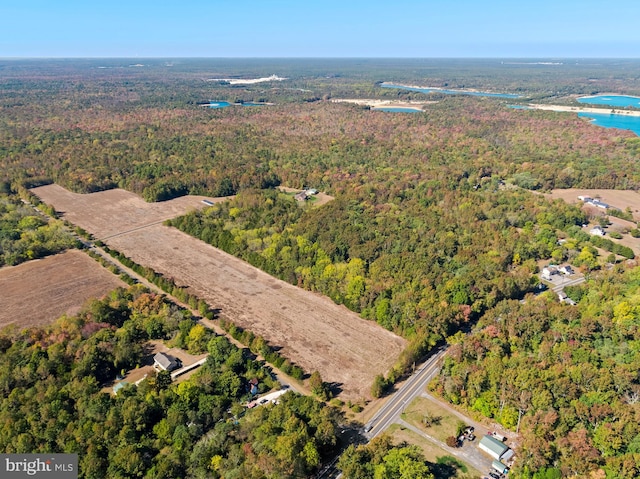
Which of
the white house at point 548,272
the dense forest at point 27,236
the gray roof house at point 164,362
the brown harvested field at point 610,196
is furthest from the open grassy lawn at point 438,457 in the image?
the brown harvested field at point 610,196

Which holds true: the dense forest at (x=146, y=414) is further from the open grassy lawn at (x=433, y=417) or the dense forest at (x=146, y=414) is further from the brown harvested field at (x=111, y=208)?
the brown harvested field at (x=111, y=208)

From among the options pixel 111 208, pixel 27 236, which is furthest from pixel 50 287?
pixel 111 208

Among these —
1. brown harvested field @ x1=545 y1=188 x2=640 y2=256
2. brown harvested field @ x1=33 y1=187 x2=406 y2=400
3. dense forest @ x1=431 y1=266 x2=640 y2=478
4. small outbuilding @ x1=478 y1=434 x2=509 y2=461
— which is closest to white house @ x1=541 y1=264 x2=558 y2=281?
dense forest @ x1=431 y1=266 x2=640 y2=478

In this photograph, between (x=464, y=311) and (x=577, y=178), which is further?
(x=577, y=178)

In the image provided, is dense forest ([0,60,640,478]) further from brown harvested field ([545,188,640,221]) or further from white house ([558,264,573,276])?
white house ([558,264,573,276])

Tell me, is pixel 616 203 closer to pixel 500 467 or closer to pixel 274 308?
pixel 274 308

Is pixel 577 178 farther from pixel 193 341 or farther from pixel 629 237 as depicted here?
pixel 193 341

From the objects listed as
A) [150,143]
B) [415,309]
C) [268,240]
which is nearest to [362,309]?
[415,309]
